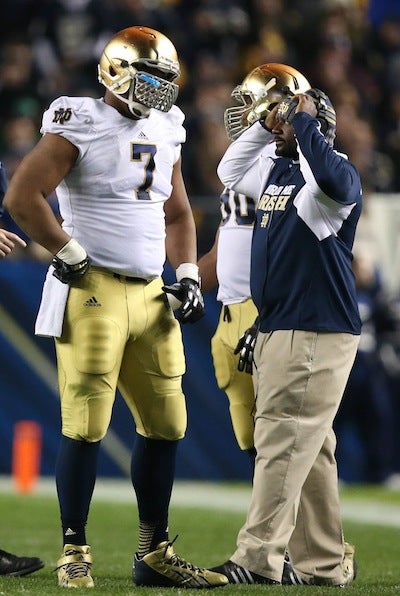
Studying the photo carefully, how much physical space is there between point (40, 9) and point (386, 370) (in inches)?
163

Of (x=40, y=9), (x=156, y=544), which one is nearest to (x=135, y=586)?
(x=156, y=544)

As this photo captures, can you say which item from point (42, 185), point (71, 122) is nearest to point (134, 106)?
point (71, 122)

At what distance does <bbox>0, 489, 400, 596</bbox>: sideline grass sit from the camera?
439cm

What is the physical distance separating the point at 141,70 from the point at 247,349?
1078mm

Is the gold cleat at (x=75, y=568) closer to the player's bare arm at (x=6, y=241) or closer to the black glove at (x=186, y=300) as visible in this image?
the black glove at (x=186, y=300)

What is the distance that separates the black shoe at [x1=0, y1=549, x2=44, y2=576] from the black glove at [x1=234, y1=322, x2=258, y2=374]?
3.37 ft

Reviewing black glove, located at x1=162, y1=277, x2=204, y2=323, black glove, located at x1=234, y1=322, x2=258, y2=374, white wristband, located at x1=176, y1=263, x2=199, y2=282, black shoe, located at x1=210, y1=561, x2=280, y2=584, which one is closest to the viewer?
black shoe, located at x1=210, y1=561, x2=280, y2=584

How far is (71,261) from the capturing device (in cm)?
444

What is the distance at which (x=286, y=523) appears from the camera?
448cm

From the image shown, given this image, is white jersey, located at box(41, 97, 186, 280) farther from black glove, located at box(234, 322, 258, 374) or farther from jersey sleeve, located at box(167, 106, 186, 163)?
black glove, located at box(234, 322, 258, 374)

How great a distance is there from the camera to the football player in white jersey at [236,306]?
5.49 metres

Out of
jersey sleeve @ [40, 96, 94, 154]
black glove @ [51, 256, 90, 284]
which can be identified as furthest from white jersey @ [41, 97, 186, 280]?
black glove @ [51, 256, 90, 284]

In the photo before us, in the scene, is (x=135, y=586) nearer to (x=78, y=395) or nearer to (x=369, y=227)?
(x=78, y=395)

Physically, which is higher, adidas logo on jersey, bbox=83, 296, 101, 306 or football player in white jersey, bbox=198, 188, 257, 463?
adidas logo on jersey, bbox=83, 296, 101, 306
